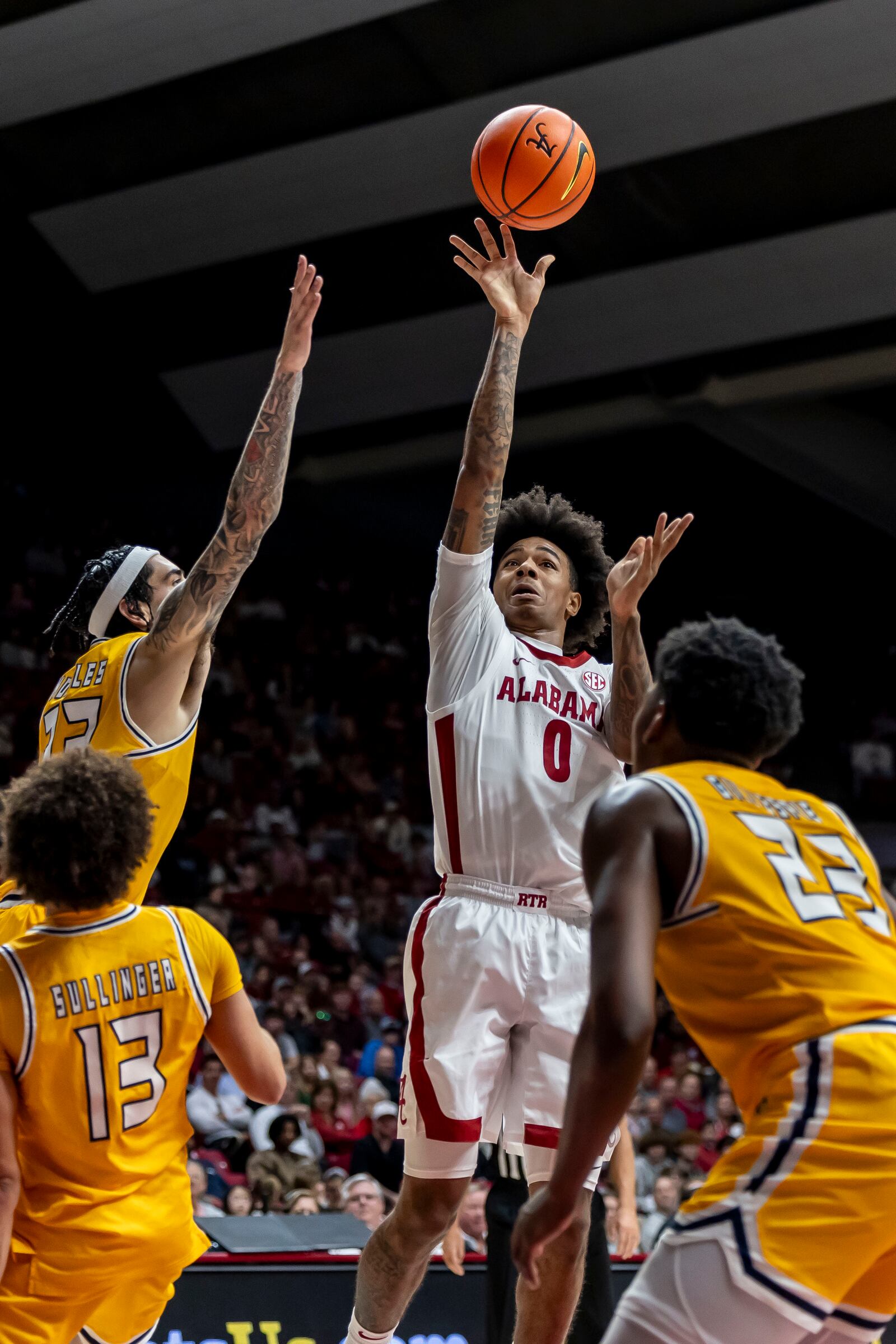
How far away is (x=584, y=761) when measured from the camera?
4105 mm

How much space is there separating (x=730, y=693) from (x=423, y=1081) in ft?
5.69

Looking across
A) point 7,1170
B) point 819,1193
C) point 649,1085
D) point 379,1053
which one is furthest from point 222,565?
point 649,1085

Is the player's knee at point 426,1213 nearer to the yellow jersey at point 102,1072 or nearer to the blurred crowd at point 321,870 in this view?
the yellow jersey at point 102,1072

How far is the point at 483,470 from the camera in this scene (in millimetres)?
4059

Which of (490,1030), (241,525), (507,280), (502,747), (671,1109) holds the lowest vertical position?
(671,1109)

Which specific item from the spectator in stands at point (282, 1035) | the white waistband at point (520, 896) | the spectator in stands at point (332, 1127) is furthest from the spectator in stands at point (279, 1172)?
the white waistband at point (520, 896)

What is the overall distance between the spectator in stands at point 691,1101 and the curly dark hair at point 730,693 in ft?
29.8

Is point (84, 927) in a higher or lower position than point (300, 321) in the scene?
lower

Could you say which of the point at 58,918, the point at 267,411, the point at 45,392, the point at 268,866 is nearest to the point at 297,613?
the point at 45,392

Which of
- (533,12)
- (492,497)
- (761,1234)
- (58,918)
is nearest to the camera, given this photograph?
(761,1234)

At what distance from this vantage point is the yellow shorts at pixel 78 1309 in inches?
106

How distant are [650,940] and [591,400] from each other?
15008 mm

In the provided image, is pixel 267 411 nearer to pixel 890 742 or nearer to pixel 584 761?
pixel 584 761

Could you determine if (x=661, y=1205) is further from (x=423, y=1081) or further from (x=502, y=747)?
(x=502, y=747)
